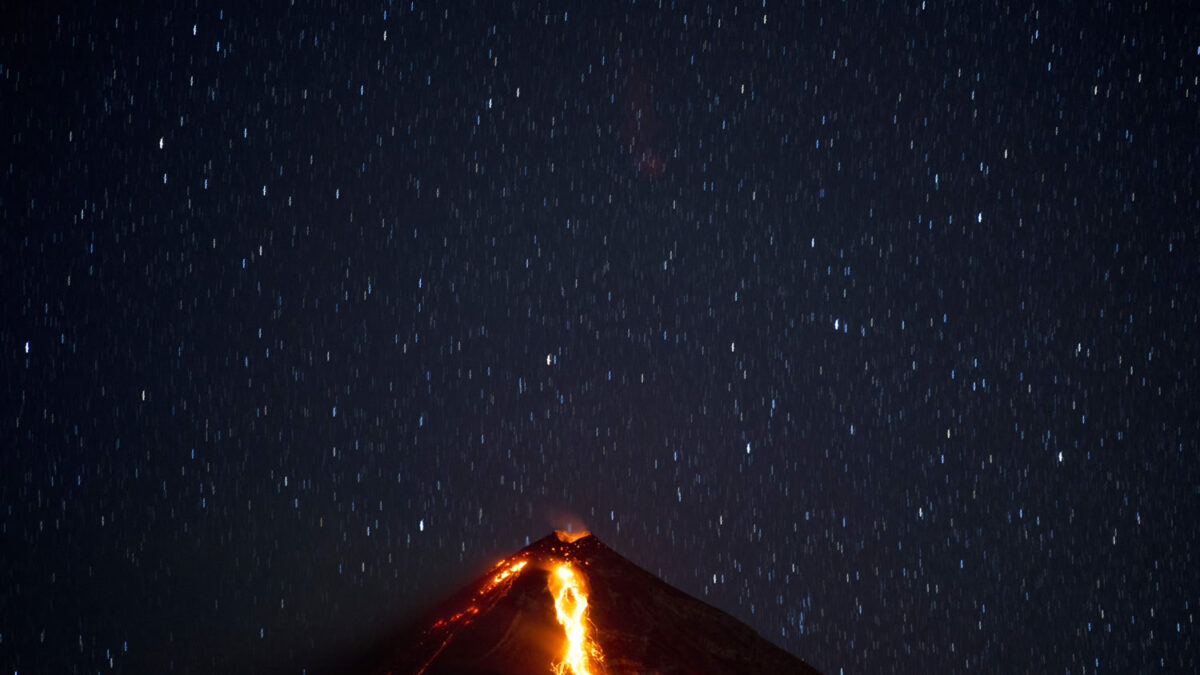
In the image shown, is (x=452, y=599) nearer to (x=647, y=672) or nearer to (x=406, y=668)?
(x=406, y=668)

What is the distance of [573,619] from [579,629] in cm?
114

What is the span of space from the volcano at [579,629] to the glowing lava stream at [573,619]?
0.05m

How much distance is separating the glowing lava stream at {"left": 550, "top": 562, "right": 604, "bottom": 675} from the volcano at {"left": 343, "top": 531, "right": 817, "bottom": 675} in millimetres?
52

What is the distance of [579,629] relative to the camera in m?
39.1

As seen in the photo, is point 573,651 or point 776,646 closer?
point 573,651

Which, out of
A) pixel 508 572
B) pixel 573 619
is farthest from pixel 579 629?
Result: pixel 508 572

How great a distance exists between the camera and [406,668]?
1473 inches

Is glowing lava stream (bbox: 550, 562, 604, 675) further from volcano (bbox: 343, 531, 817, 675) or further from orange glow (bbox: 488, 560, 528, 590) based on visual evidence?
orange glow (bbox: 488, 560, 528, 590)

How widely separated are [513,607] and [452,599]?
12374mm

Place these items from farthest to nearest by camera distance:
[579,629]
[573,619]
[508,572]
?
[508,572] → [573,619] → [579,629]

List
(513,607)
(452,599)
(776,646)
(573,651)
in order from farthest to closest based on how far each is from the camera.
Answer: (452,599) < (776,646) < (513,607) < (573,651)

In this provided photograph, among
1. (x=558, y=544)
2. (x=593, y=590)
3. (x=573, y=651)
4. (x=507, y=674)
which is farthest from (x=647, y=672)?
(x=558, y=544)

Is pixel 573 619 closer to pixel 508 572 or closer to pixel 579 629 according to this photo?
pixel 579 629

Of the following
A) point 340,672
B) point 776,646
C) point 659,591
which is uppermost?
point 659,591
